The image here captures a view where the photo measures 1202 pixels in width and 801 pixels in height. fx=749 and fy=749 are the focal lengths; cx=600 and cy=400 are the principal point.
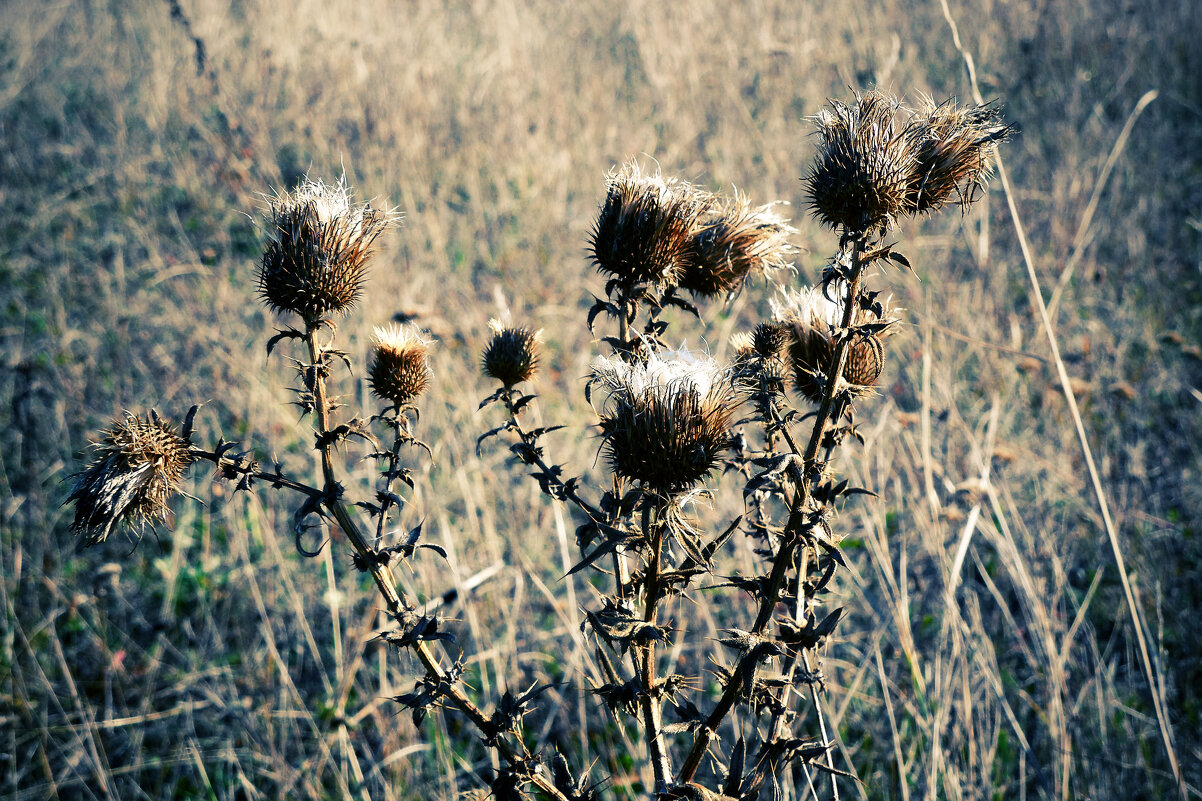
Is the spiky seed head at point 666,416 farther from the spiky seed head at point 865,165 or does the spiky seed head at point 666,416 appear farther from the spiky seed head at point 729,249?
the spiky seed head at point 865,165

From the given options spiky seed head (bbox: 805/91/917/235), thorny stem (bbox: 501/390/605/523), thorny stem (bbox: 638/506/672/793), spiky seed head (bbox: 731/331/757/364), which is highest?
spiky seed head (bbox: 805/91/917/235)

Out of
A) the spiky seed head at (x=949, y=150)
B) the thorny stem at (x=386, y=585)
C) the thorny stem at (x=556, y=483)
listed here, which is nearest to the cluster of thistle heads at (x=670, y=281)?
the spiky seed head at (x=949, y=150)

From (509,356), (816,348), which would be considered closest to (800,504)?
(816,348)

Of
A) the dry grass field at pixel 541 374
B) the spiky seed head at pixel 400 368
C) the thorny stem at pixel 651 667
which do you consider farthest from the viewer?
the dry grass field at pixel 541 374

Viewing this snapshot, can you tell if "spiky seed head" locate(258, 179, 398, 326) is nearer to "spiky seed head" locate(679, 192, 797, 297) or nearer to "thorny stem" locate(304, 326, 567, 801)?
"thorny stem" locate(304, 326, 567, 801)

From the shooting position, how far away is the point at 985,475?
253cm

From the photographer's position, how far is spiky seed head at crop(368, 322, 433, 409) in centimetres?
171

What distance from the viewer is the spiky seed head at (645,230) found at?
1.66 metres

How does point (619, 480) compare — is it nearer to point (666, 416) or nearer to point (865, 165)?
point (666, 416)

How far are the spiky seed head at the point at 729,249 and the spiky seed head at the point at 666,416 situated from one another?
0.22 meters

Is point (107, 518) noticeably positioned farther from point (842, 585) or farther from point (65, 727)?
point (842, 585)

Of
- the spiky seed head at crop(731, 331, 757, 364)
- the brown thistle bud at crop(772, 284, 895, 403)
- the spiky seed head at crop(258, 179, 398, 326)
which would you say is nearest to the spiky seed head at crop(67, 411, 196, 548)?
the spiky seed head at crop(258, 179, 398, 326)

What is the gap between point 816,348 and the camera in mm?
1713

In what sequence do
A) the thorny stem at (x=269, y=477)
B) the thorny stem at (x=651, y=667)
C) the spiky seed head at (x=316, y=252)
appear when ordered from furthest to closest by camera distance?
1. the spiky seed head at (x=316, y=252)
2. the thorny stem at (x=651, y=667)
3. the thorny stem at (x=269, y=477)
